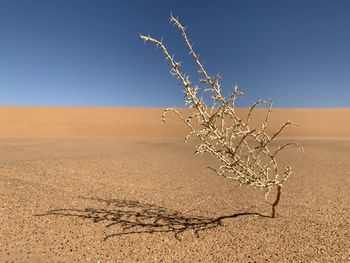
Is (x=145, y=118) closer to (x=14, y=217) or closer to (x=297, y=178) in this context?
(x=297, y=178)

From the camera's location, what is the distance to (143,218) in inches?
221

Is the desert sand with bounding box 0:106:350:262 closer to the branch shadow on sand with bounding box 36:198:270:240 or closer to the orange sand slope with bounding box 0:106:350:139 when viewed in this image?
the branch shadow on sand with bounding box 36:198:270:240

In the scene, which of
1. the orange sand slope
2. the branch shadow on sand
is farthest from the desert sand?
the orange sand slope

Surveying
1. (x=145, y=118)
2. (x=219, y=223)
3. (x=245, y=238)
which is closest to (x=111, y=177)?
(x=219, y=223)

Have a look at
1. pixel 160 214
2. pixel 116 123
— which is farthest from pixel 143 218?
pixel 116 123

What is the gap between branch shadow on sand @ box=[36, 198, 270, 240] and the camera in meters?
5.14

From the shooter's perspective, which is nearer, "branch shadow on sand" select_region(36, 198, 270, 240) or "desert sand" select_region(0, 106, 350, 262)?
"desert sand" select_region(0, 106, 350, 262)

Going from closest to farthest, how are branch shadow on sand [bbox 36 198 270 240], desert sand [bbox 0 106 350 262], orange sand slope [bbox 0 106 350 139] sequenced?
desert sand [bbox 0 106 350 262]
branch shadow on sand [bbox 36 198 270 240]
orange sand slope [bbox 0 106 350 139]

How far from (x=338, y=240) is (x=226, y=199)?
2.30 m

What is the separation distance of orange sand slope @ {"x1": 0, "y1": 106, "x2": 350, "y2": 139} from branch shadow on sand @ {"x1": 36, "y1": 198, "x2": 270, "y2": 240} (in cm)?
2022

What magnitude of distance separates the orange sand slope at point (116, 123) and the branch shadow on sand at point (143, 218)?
20.2 meters

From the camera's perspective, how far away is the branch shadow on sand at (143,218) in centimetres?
514

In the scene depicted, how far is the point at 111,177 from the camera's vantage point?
8.70 m

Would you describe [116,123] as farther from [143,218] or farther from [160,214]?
[143,218]
